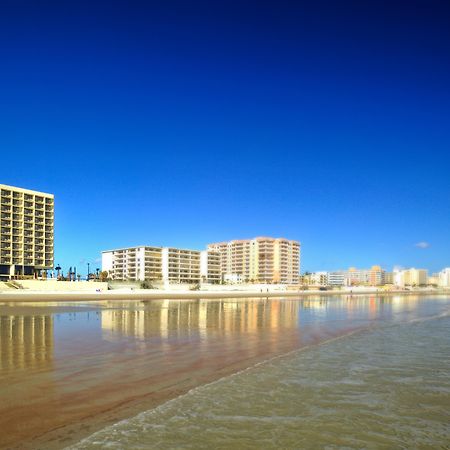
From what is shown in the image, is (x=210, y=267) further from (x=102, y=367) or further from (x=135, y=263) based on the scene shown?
(x=102, y=367)

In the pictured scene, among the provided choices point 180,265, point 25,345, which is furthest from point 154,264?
point 25,345

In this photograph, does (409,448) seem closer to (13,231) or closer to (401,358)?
(401,358)

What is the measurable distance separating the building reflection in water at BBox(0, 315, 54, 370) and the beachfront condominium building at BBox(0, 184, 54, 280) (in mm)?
96370

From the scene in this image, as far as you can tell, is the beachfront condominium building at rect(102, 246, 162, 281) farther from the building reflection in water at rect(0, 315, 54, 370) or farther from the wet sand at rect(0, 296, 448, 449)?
the wet sand at rect(0, 296, 448, 449)

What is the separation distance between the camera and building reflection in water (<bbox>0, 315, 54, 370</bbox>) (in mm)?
12625

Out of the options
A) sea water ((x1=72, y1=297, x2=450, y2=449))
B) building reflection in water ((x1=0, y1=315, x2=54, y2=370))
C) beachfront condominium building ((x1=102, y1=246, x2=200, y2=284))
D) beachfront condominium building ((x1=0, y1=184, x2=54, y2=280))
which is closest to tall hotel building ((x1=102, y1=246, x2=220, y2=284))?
beachfront condominium building ((x1=102, y1=246, x2=200, y2=284))

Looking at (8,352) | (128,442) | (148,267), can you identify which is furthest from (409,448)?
(148,267)

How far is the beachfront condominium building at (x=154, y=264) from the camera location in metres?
172

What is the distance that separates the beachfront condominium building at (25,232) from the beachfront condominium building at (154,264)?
51.0m

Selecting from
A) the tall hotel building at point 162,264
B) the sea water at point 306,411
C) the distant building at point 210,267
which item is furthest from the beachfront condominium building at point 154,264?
the sea water at point 306,411

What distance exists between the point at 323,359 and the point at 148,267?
162 metres

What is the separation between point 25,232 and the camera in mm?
Answer: 117375

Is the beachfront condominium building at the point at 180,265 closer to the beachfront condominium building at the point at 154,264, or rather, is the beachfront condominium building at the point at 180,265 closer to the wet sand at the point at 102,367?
the beachfront condominium building at the point at 154,264

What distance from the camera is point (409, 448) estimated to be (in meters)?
6.61
